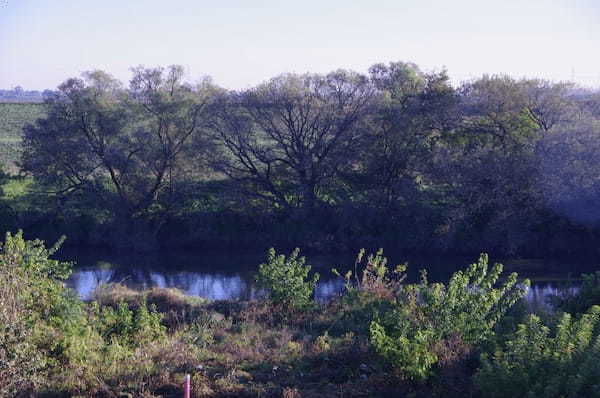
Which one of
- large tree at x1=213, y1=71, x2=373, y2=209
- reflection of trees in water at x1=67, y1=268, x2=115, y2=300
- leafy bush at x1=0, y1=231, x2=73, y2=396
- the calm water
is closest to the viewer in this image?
leafy bush at x1=0, y1=231, x2=73, y2=396

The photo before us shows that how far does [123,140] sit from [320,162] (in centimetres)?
865

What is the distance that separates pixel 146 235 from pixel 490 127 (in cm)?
1527

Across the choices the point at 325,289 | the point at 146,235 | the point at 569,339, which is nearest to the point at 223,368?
the point at 569,339

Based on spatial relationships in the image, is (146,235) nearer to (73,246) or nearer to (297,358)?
(73,246)

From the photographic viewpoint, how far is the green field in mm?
40500

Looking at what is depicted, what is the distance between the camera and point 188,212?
28547 millimetres

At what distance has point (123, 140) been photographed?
27609 millimetres

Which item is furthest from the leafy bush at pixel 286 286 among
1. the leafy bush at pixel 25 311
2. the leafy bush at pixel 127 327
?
the leafy bush at pixel 25 311

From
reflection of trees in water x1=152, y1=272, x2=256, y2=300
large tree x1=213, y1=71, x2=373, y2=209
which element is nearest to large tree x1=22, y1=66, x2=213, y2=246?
large tree x1=213, y1=71, x2=373, y2=209

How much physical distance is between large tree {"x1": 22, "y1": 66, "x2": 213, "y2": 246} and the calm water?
249cm

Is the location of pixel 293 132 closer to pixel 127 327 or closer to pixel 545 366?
pixel 127 327

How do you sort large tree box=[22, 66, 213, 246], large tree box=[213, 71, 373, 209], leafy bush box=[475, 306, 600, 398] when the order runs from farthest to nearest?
large tree box=[22, 66, 213, 246]
large tree box=[213, 71, 373, 209]
leafy bush box=[475, 306, 600, 398]

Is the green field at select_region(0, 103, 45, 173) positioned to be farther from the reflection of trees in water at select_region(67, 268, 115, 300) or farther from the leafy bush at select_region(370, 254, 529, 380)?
the leafy bush at select_region(370, 254, 529, 380)

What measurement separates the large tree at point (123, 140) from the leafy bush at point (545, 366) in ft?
73.4
